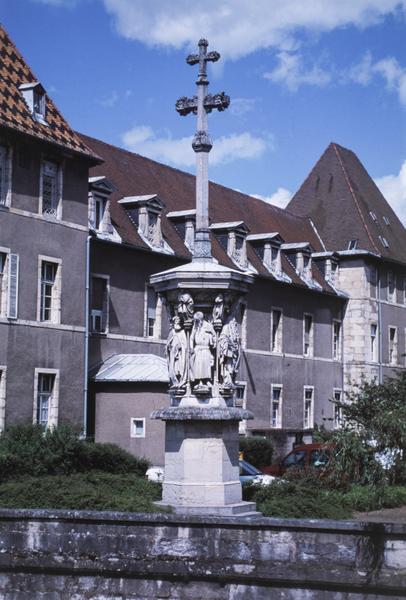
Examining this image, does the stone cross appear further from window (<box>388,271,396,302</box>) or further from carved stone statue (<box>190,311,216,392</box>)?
window (<box>388,271,396,302</box>)

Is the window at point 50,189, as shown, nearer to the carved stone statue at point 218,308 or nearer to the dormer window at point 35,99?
the dormer window at point 35,99

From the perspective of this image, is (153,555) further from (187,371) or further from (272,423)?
(272,423)

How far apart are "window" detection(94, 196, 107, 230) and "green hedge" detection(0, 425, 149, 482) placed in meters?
9.89

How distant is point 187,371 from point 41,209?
41.4 ft

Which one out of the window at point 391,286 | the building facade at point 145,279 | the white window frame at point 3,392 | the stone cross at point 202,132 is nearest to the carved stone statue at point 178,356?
the stone cross at point 202,132

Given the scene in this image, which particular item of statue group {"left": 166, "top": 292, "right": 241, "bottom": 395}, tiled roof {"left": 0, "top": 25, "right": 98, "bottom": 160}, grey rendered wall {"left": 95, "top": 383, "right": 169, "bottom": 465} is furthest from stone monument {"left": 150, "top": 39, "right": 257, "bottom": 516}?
grey rendered wall {"left": 95, "top": 383, "right": 169, "bottom": 465}

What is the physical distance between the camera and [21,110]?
2358 centimetres

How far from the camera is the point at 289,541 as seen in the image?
792cm

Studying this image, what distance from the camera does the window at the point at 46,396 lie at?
23109 mm

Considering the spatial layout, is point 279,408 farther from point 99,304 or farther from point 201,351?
point 201,351

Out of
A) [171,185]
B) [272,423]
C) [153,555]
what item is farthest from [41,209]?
[153,555]

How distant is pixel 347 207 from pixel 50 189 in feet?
66.4

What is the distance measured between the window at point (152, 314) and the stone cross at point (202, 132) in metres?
15.6

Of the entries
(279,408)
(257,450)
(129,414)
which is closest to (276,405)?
Answer: (279,408)
